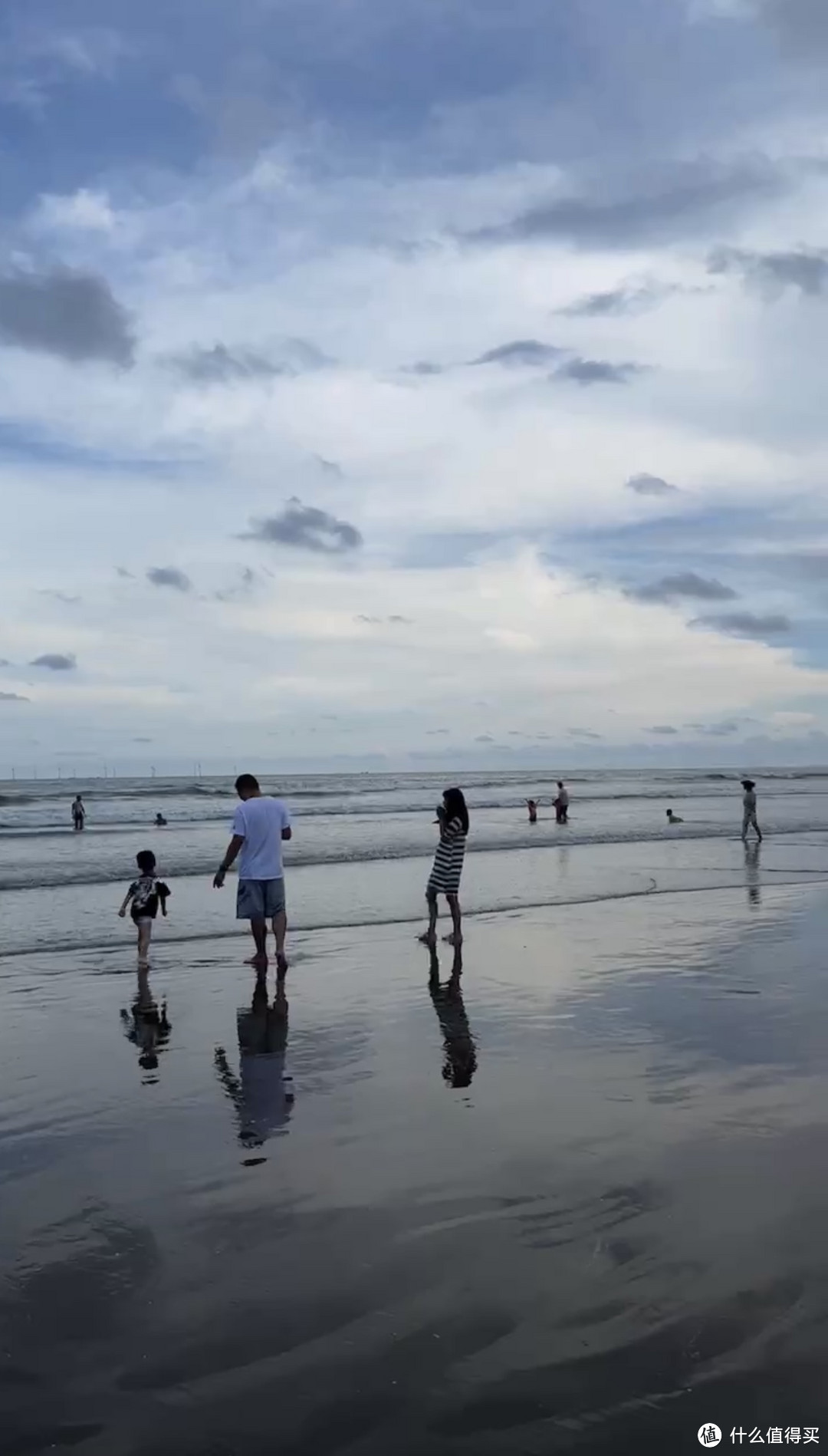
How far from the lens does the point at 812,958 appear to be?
11.9 m

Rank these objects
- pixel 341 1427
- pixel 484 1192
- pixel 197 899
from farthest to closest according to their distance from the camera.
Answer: pixel 197 899 < pixel 484 1192 < pixel 341 1427

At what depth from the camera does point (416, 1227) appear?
16.1ft

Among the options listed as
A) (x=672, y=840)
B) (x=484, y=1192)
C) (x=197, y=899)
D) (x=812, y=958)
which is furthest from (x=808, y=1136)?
(x=672, y=840)

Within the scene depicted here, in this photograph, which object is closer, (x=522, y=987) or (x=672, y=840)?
(x=522, y=987)

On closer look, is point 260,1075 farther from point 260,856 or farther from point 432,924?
point 432,924

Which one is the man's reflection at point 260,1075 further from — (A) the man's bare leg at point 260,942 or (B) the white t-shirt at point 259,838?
(B) the white t-shirt at point 259,838

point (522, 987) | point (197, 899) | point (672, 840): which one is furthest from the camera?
point (672, 840)

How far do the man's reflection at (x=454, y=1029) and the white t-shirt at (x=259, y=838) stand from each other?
217 cm

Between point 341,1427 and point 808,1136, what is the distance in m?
3.51

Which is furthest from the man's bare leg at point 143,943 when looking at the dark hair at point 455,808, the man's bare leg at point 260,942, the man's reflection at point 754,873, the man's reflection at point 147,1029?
the man's reflection at point 754,873

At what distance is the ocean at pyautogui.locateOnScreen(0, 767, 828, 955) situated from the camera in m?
18.2

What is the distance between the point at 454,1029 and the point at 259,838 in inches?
154

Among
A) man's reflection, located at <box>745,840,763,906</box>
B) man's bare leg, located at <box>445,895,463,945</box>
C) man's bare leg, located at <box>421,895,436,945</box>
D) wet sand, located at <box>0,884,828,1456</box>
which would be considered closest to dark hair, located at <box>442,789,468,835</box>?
man's bare leg, located at <box>445,895,463,945</box>

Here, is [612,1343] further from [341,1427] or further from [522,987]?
[522,987]
